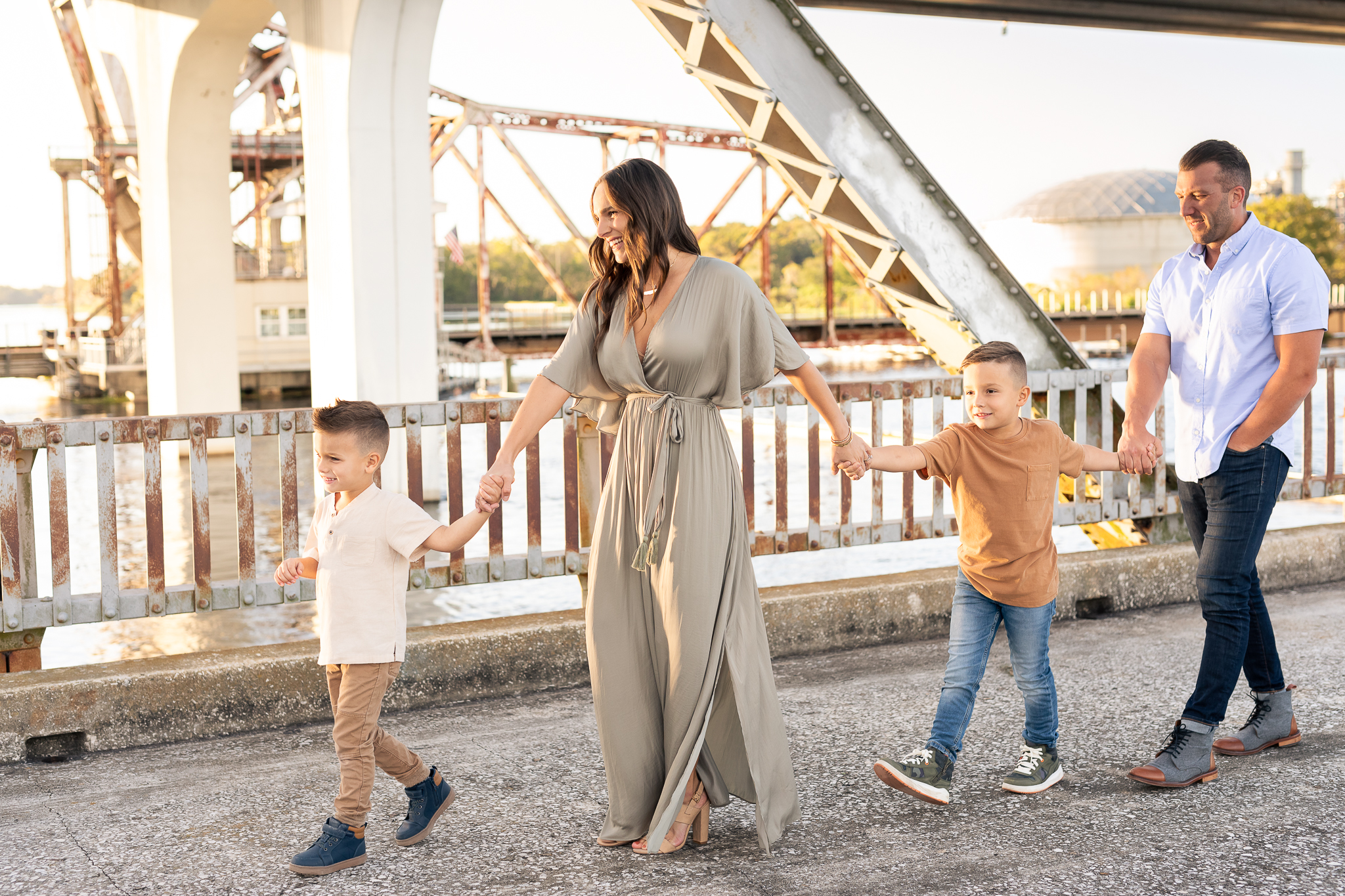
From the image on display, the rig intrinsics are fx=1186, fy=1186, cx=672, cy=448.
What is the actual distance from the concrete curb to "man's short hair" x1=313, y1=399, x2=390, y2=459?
1603 mm

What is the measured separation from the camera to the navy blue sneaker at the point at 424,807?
3178 millimetres

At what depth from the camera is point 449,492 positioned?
4.81 metres

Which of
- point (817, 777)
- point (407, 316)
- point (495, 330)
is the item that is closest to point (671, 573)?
point (817, 777)

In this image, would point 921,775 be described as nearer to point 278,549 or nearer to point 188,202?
point 278,549

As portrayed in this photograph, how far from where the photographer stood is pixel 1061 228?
104 metres

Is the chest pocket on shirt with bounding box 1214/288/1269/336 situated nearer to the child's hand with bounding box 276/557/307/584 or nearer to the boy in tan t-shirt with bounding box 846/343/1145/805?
the boy in tan t-shirt with bounding box 846/343/1145/805

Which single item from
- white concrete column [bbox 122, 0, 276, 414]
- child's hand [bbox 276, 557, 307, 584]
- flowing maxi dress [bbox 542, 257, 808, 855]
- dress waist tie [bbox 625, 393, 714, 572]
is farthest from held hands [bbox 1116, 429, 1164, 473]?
white concrete column [bbox 122, 0, 276, 414]

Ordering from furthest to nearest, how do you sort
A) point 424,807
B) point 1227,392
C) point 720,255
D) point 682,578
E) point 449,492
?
point 720,255 < point 449,492 < point 1227,392 < point 424,807 < point 682,578

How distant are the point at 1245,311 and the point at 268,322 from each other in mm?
36592

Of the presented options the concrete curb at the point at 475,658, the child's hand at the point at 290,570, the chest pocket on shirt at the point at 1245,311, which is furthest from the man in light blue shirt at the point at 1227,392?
the child's hand at the point at 290,570

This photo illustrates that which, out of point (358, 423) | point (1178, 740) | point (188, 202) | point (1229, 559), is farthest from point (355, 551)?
point (188, 202)

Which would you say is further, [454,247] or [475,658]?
[454,247]

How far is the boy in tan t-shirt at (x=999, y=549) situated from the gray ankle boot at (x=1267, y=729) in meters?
0.66

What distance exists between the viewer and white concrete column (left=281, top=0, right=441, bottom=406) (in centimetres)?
1161
